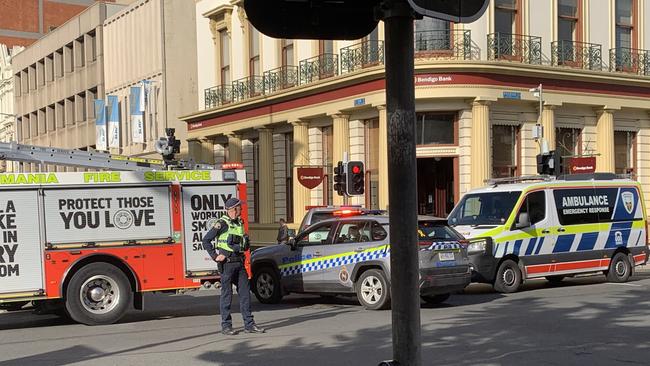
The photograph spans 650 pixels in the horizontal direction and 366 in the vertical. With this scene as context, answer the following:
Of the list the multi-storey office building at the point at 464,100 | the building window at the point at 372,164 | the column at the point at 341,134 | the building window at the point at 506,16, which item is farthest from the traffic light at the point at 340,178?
the building window at the point at 506,16

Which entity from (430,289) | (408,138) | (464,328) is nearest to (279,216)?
(430,289)

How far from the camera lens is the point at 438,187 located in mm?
27406

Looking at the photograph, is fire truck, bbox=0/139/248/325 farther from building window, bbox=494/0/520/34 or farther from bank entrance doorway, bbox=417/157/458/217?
building window, bbox=494/0/520/34

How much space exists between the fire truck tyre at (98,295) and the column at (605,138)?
2096cm

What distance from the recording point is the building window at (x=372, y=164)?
93.2 feet

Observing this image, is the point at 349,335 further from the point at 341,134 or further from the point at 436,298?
the point at 341,134

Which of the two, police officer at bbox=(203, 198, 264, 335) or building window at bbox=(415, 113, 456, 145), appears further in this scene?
building window at bbox=(415, 113, 456, 145)

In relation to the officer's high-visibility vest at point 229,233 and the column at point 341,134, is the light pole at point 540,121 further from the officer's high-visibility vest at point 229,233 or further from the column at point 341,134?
the officer's high-visibility vest at point 229,233

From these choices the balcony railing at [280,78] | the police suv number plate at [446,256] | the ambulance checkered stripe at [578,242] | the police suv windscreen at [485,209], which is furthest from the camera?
the balcony railing at [280,78]

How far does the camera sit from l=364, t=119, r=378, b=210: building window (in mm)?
28422

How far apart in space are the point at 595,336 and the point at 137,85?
3673 centimetres

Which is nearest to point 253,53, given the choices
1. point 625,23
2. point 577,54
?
point 577,54

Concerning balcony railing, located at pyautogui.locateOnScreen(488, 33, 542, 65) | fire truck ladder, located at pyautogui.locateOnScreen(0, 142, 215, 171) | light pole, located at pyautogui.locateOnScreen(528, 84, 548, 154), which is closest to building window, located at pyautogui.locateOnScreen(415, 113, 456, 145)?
balcony railing, located at pyautogui.locateOnScreen(488, 33, 542, 65)

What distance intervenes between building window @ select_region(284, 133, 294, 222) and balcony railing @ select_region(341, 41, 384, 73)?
5.21 m
